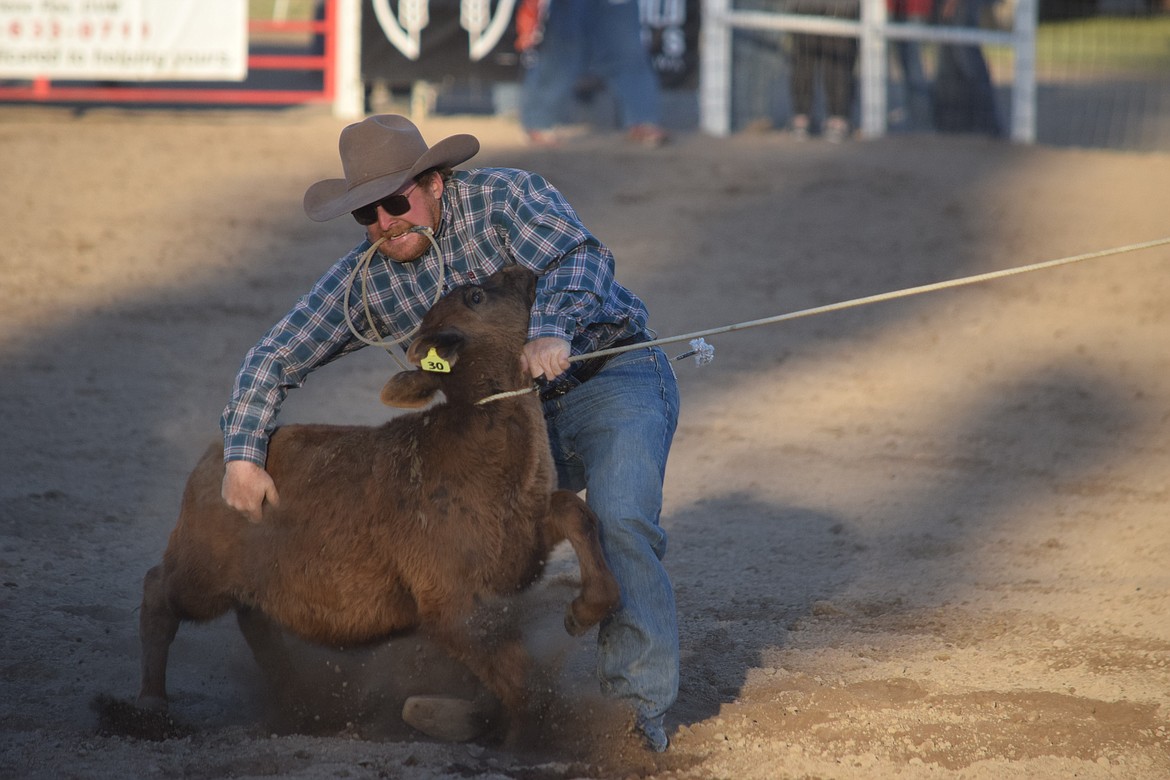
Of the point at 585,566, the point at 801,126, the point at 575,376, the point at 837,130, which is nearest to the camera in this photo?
the point at 585,566

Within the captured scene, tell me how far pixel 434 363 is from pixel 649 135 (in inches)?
364

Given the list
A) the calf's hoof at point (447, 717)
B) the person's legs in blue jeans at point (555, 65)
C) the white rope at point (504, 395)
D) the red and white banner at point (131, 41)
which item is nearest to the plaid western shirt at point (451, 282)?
the white rope at point (504, 395)

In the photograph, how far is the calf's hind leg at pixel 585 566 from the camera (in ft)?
13.7

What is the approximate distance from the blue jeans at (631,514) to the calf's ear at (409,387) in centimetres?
49

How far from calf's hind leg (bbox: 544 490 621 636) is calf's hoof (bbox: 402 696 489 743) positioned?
1.47ft

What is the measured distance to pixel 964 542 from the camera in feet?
21.9

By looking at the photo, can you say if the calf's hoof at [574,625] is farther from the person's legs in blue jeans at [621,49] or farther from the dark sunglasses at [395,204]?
the person's legs in blue jeans at [621,49]

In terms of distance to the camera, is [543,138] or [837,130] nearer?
[543,138]

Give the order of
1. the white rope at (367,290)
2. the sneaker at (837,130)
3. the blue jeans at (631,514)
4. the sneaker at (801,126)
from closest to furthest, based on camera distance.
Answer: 1. the blue jeans at (631,514)
2. the white rope at (367,290)
3. the sneaker at (837,130)
4. the sneaker at (801,126)

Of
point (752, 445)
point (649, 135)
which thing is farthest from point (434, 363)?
point (649, 135)

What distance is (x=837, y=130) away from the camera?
13195 millimetres

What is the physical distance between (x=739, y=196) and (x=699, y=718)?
8.07 metres

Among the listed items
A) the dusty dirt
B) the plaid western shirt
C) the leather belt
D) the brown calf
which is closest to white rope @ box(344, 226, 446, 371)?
the plaid western shirt

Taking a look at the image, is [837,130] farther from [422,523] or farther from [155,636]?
[155,636]
